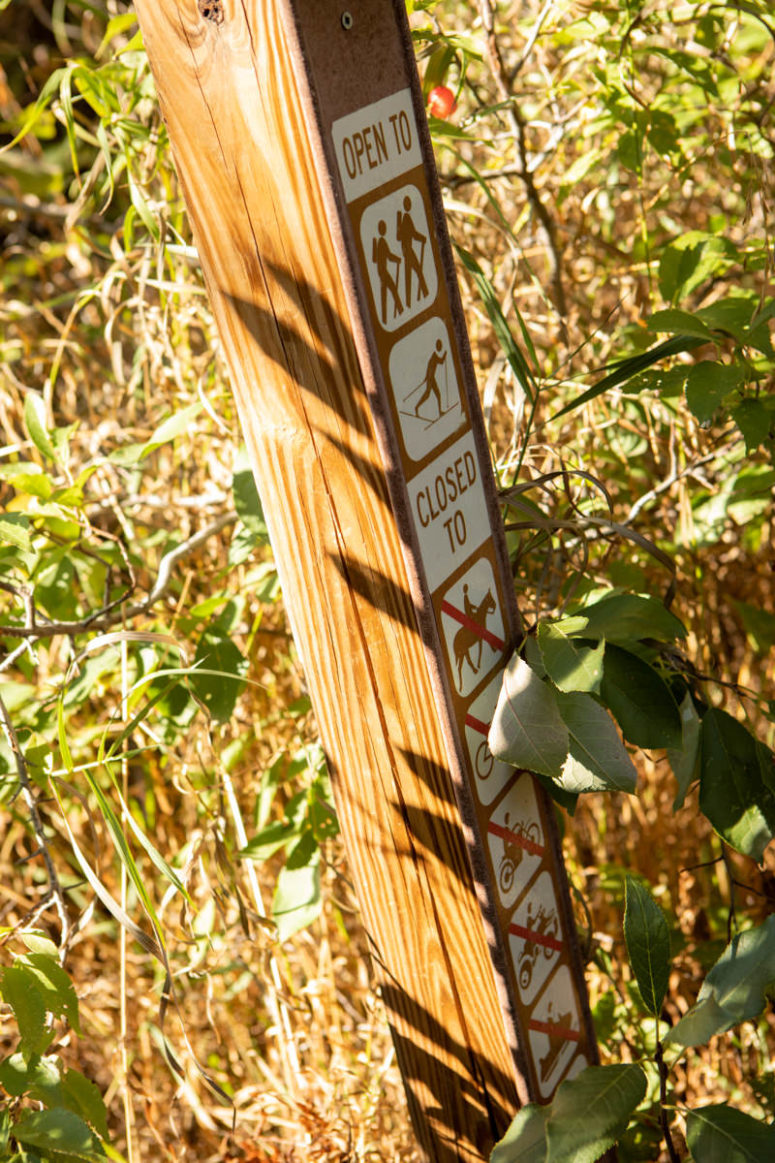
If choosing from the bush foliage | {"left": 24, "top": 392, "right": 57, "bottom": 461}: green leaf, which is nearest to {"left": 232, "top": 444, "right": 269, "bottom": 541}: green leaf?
the bush foliage

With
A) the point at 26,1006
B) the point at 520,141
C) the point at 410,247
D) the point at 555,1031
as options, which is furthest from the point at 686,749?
the point at 520,141

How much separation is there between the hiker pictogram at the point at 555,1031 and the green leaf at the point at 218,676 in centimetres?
45

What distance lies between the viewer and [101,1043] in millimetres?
1951

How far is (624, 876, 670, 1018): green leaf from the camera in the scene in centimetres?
86

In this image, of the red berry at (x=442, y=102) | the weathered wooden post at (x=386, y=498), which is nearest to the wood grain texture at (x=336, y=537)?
the weathered wooden post at (x=386, y=498)

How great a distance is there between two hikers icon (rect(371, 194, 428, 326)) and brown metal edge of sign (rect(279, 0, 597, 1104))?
0.08ft

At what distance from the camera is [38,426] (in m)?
1.21

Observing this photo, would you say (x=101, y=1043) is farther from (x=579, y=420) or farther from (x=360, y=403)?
(x=360, y=403)

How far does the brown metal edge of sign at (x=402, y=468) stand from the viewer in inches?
25.3

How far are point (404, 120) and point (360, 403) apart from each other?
207 millimetres

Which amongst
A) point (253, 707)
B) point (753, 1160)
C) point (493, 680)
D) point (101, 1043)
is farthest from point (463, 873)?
point (101, 1043)

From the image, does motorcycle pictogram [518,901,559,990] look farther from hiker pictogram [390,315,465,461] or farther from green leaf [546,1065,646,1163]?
hiker pictogram [390,315,465,461]

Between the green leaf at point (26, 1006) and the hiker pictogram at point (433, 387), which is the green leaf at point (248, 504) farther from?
the green leaf at point (26, 1006)

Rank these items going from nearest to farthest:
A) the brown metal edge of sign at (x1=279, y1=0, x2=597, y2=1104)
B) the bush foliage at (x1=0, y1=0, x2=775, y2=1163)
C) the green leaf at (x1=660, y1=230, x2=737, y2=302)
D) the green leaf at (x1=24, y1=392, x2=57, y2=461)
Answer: the brown metal edge of sign at (x1=279, y1=0, x2=597, y2=1104) < the bush foliage at (x1=0, y1=0, x2=775, y2=1163) < the green leaf at (x1=660, y1=230, x2=737, y2=302) < the green leaf at (x1=24, y1=392, x2=57, y2=461)
